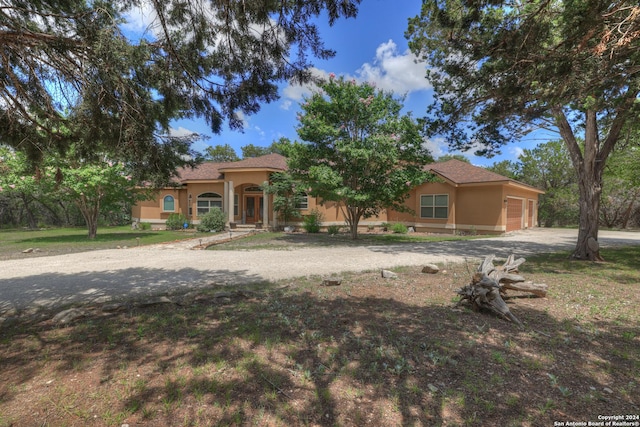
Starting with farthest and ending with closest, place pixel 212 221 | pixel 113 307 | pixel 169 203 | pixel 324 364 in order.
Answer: pixel 169 203, pixel 212 221, pixel 113 307, pixel 324 364

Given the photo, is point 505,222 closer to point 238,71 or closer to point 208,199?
point 238,71

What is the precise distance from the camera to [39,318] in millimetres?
4137

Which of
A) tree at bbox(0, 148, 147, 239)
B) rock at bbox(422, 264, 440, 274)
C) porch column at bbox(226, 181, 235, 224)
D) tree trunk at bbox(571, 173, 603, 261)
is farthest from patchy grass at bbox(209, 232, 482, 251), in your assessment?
tree trunk at bbox(571, 173, 603, 261)

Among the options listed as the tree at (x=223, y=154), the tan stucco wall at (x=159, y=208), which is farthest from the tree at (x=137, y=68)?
the tree at (x=223, y=154)

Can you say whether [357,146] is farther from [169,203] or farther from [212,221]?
[169,203]

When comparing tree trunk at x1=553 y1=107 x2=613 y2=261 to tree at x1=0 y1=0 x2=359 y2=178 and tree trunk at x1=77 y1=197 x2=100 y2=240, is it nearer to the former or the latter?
tree at x1=0 y1=0 x2=359 y2=178

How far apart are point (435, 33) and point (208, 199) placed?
17881 mm

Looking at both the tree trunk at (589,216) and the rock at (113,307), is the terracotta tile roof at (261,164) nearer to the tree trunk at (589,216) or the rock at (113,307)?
the tree trunk at (589,216)

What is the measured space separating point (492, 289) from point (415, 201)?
1685 cm

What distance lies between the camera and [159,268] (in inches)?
296

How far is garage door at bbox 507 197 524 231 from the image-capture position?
18.5 meters

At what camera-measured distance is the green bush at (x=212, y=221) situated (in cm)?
1766

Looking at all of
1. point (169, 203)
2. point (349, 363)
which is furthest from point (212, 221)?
point (349, 363)

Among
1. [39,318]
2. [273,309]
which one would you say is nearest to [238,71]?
[273,309]
